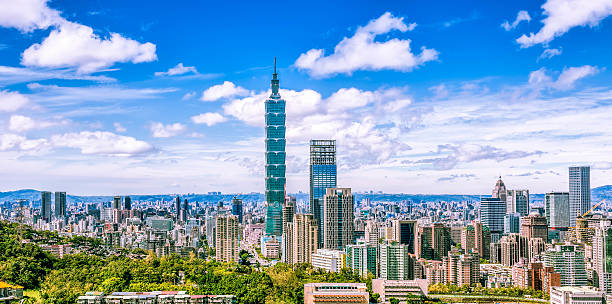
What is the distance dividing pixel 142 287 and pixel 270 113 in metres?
29.4

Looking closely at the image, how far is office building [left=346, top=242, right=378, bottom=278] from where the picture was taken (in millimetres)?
20234

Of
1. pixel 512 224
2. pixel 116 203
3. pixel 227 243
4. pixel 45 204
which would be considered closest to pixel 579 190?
pixel 512 224

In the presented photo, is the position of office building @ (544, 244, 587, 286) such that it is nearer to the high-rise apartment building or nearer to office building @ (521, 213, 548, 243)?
office building @ (521, 213, 548, 243)

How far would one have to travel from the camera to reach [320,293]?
48.7 ft

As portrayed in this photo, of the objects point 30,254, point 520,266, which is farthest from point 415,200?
point 30,254

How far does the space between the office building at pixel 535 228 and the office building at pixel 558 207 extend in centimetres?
1013

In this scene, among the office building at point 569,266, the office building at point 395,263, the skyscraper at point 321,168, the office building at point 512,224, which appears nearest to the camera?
the office building at point 569,266

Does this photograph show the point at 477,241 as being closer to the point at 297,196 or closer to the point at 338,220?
the point at 338,220

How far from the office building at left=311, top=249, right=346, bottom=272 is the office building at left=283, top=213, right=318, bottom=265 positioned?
120 cm

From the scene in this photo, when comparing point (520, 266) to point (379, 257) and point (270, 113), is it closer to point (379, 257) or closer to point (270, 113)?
point (379, 257)

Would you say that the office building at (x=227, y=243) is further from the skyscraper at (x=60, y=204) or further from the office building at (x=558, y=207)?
the skyscraper at (x=60, y=204)

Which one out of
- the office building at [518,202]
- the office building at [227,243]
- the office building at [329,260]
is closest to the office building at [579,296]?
the office building at [329,260]

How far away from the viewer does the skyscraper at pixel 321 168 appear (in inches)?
1510

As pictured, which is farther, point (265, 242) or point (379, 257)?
point (265, 242)
